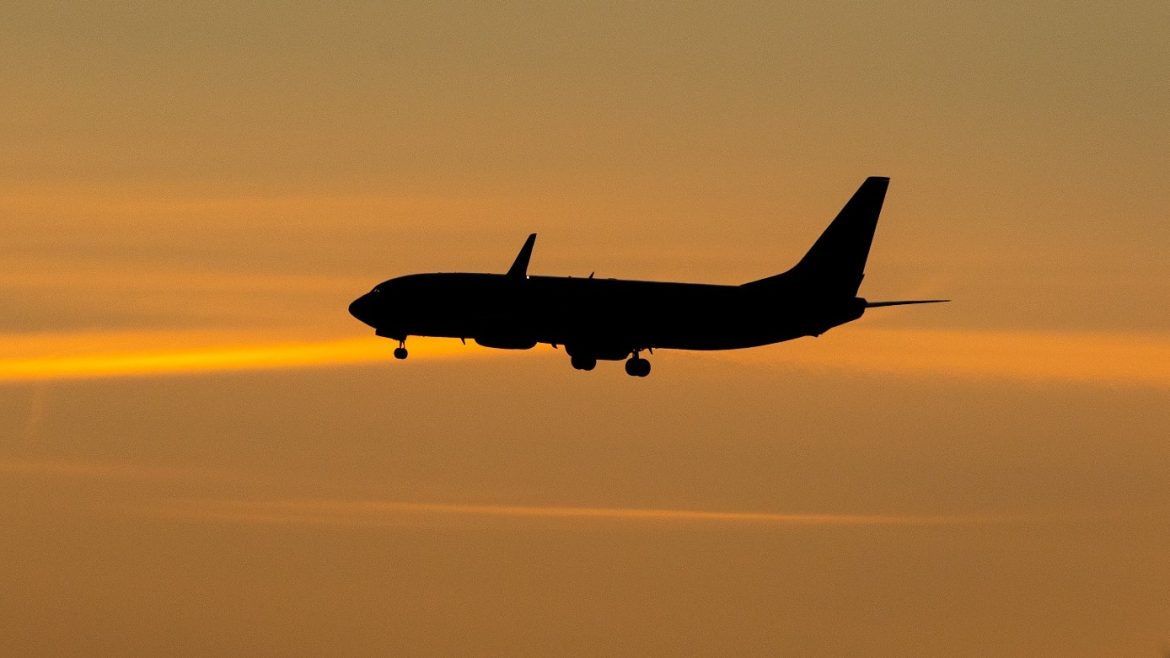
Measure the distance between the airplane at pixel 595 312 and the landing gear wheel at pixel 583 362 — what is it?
6 centimetres

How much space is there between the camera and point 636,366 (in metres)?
126

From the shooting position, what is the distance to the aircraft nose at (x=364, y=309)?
412 ft

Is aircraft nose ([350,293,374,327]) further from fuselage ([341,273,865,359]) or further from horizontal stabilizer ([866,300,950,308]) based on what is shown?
horizontal stabilizer ([866,300,950,308])

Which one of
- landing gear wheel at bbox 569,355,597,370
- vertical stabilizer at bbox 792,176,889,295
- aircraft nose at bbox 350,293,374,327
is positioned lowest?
landing gear wheel at bbox 569,355,597,370

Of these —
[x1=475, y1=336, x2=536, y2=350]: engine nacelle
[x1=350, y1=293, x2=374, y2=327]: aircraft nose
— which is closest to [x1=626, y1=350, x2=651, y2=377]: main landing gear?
[x1=475, y1=336, x2=536, y2=350]: engine nacelle

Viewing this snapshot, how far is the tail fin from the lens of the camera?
129m

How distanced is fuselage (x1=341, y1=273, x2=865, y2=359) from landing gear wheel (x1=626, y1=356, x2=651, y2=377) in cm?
221

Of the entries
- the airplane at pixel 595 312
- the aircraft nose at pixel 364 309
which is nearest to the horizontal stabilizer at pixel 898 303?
the airplane at pixel 595 312

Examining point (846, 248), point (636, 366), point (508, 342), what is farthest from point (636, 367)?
point (846, 248)

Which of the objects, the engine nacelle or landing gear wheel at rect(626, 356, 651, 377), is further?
landing gear wheel at rect(626, 356, 651, 377)

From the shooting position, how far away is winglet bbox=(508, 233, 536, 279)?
403 feet

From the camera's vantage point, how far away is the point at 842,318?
124250 mm

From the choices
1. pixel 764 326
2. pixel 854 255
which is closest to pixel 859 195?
pixel 854 255

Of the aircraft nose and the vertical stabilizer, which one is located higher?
the vertical stabilizer
